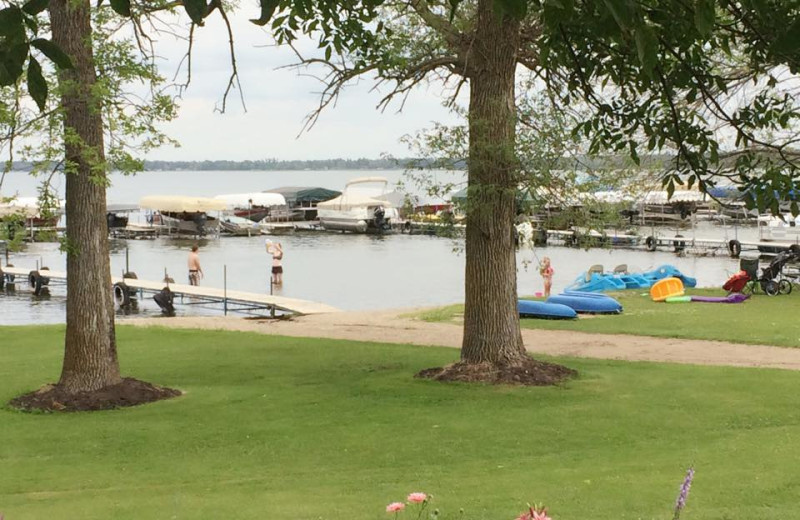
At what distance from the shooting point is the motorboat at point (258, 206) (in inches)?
3383

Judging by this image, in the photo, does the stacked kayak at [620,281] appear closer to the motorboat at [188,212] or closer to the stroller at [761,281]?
the stroller at [761,281]

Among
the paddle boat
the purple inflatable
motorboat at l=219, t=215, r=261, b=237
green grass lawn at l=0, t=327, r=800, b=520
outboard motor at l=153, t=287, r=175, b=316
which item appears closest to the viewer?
green grass lawn at l=0, t=327, r=800, b=520

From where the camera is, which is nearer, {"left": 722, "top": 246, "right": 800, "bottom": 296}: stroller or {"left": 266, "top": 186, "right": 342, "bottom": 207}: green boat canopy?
{"left": 722, "top": 246, "right": 800, "bottom": 296}: stroller

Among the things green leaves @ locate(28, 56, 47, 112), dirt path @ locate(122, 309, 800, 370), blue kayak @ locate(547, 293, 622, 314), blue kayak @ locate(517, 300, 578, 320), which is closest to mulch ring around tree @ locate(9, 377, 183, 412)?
dirt path @ locate(122, 309, 800, 370)

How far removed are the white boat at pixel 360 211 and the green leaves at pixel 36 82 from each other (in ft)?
238

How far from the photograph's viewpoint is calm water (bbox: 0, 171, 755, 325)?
38781mm

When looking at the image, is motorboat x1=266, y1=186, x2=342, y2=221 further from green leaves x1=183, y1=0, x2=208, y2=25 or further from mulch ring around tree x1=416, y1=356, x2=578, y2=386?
green leaves x1=183, y1=0, x2=208, y2=25

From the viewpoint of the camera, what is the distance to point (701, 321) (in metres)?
22.6

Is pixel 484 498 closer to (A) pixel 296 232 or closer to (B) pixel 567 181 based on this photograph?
(B) pixel 567 181

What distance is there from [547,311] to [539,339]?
388cm

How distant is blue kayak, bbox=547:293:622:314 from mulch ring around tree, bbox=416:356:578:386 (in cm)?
1017

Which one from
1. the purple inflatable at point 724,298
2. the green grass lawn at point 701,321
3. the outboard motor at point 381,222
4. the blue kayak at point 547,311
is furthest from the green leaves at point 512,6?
the outboard motor at point 381,222

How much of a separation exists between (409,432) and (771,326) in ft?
41.2

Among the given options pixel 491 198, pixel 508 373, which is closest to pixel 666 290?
pixel 508 373
